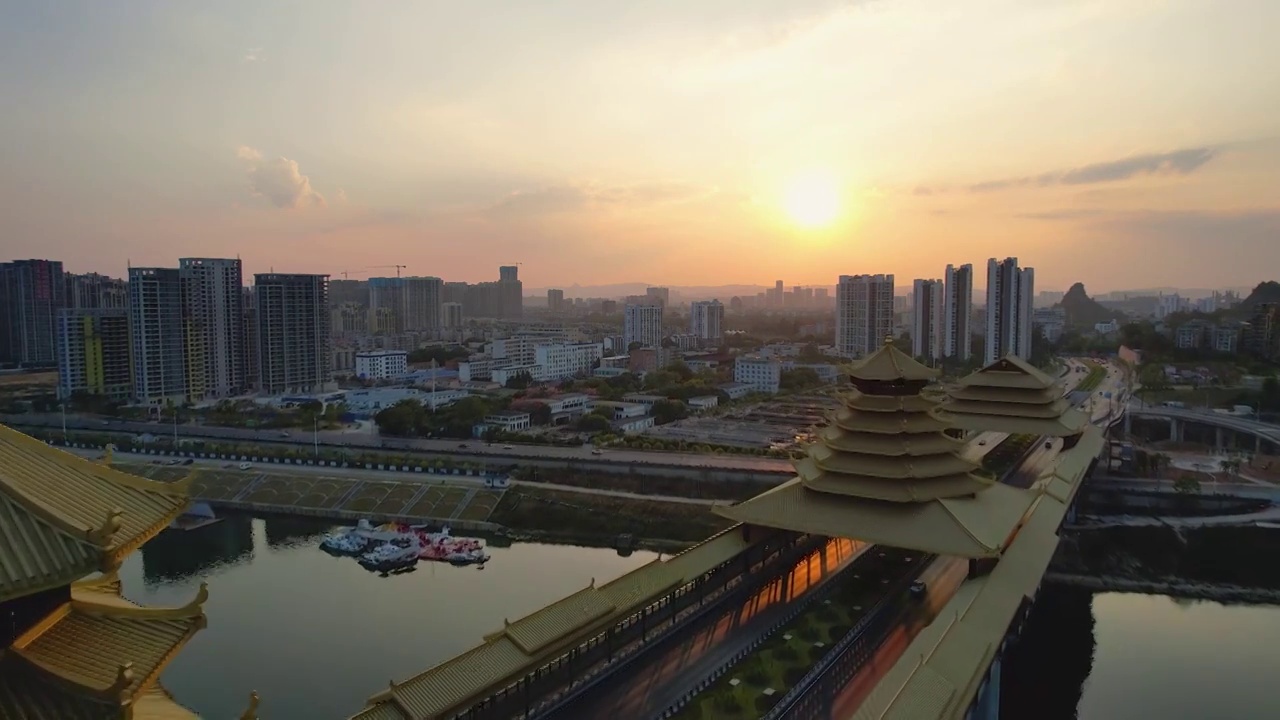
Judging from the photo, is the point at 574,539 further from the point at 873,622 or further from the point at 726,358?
the point at 726,358

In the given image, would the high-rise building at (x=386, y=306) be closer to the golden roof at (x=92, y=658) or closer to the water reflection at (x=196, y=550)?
the water reflection at (x=196, y=550)

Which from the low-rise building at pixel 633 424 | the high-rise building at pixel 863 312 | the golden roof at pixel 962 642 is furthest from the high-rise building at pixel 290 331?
the golden roof at pixel 962 642

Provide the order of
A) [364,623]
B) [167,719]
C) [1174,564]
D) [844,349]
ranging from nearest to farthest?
[167,719], [364,623], [1174,564], [844,349]

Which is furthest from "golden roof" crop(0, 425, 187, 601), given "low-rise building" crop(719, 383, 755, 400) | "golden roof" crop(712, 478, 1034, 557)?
"low-rise building" crop(719, 383, 755, 400)

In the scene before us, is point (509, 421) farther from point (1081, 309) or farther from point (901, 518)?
point (1081, 309)

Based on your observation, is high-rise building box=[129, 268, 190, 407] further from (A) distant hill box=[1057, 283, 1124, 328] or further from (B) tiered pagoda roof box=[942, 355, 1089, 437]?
(A) distant hill box=[1057, 283, 1124, 328]

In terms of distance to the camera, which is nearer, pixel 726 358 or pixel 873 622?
pixel 873 622

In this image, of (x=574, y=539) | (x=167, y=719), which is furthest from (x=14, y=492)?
(x=574, y=539)
